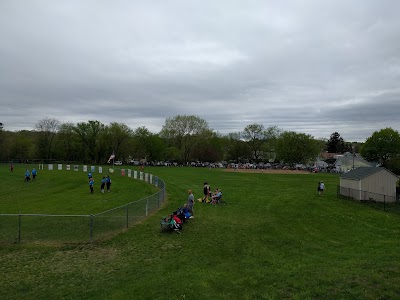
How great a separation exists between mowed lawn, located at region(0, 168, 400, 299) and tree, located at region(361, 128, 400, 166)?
58331mm

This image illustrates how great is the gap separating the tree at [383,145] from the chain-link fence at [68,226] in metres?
66.8

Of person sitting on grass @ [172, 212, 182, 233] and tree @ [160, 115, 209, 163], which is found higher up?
tree @ [160, 115, 209, 163]

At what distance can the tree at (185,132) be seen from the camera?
→ 9788 cm

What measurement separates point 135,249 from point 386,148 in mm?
71325

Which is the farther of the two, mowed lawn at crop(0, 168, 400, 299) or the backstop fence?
the backstop fence

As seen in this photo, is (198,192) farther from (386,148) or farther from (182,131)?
(182,131)

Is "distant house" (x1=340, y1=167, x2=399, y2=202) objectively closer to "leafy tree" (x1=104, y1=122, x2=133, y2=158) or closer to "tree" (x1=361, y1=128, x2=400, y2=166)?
"tree" (x1=361, y1=128, x2=400, y2=166)

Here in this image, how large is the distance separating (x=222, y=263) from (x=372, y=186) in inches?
923

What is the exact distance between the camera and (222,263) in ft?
37.8

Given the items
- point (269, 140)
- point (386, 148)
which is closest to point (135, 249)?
point (386, 148)

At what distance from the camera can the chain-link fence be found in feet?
47.0

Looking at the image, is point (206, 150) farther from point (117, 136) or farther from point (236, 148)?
point (117, 136)

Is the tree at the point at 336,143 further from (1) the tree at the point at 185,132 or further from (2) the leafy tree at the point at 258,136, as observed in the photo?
(1) the tree at the point at 185,132

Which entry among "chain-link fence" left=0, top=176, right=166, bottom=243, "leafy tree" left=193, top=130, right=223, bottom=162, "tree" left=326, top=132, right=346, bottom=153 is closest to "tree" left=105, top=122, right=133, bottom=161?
"leafy tree" left=193, top=130, right=223, bottom=162
